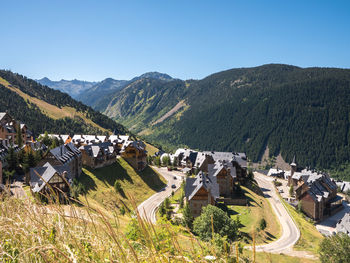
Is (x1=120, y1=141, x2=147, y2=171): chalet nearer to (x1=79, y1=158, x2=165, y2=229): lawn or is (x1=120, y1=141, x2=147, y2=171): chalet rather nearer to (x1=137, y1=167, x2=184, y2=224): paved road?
(x1=79, y1=158, x2=165, y2=229): lawn

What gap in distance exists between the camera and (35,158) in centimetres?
4912

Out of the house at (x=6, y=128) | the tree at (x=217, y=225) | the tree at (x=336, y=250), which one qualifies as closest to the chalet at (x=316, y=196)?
the tree at (x=336, y=250)

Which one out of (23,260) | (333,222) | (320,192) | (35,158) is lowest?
(333,222)

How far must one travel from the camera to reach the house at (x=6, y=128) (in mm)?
70387

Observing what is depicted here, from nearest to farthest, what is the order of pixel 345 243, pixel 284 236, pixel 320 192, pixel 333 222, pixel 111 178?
1. pixel 345 243
2. pixel 284 236
3. pixel 111 178
4. pixel 333 222
5. pixel 320 192

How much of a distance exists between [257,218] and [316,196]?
37.9 metres

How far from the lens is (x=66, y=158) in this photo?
5347 cm

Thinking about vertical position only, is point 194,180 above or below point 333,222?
above

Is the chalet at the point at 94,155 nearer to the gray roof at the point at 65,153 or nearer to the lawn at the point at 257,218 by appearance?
the gray roof at the point at 65,153

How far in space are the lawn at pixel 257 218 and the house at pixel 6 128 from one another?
6677 centimetres

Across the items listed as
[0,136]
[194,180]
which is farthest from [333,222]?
[0,136]

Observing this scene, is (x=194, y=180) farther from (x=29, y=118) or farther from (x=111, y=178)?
(x=29, y=118)

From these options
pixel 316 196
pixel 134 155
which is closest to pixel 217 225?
pixel 134 155

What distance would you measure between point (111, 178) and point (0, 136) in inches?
1334
